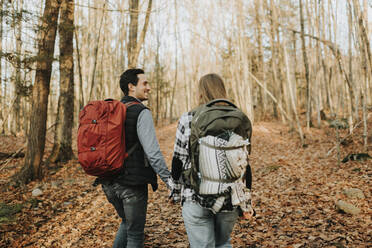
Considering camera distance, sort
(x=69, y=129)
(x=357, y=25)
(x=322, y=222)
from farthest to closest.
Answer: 1. (x=69, y=129)
2. (x=357, y=25)
3. (x=322, y=222)

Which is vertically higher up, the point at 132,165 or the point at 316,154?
the point at 132,165

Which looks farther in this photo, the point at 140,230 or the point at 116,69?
the point at 116,69

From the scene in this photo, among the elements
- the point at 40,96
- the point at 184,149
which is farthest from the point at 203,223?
the point at 40,96

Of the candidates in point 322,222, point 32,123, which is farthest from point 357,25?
point 32,123

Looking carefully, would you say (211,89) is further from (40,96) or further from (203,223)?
(40,96)

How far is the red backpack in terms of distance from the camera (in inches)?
81.8

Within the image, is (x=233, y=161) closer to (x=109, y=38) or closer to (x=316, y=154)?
(x=316, y=154)

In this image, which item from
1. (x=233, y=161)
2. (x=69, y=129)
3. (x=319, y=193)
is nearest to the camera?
(x=233, y=161)

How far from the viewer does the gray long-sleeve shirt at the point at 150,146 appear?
2.15 meters

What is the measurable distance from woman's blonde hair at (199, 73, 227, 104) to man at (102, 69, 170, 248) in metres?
0.54

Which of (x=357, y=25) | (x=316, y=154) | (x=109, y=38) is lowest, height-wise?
(x=316, y=154)

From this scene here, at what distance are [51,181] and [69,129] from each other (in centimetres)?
231

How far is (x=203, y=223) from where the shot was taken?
1.80 metres

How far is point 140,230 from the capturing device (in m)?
2.25
